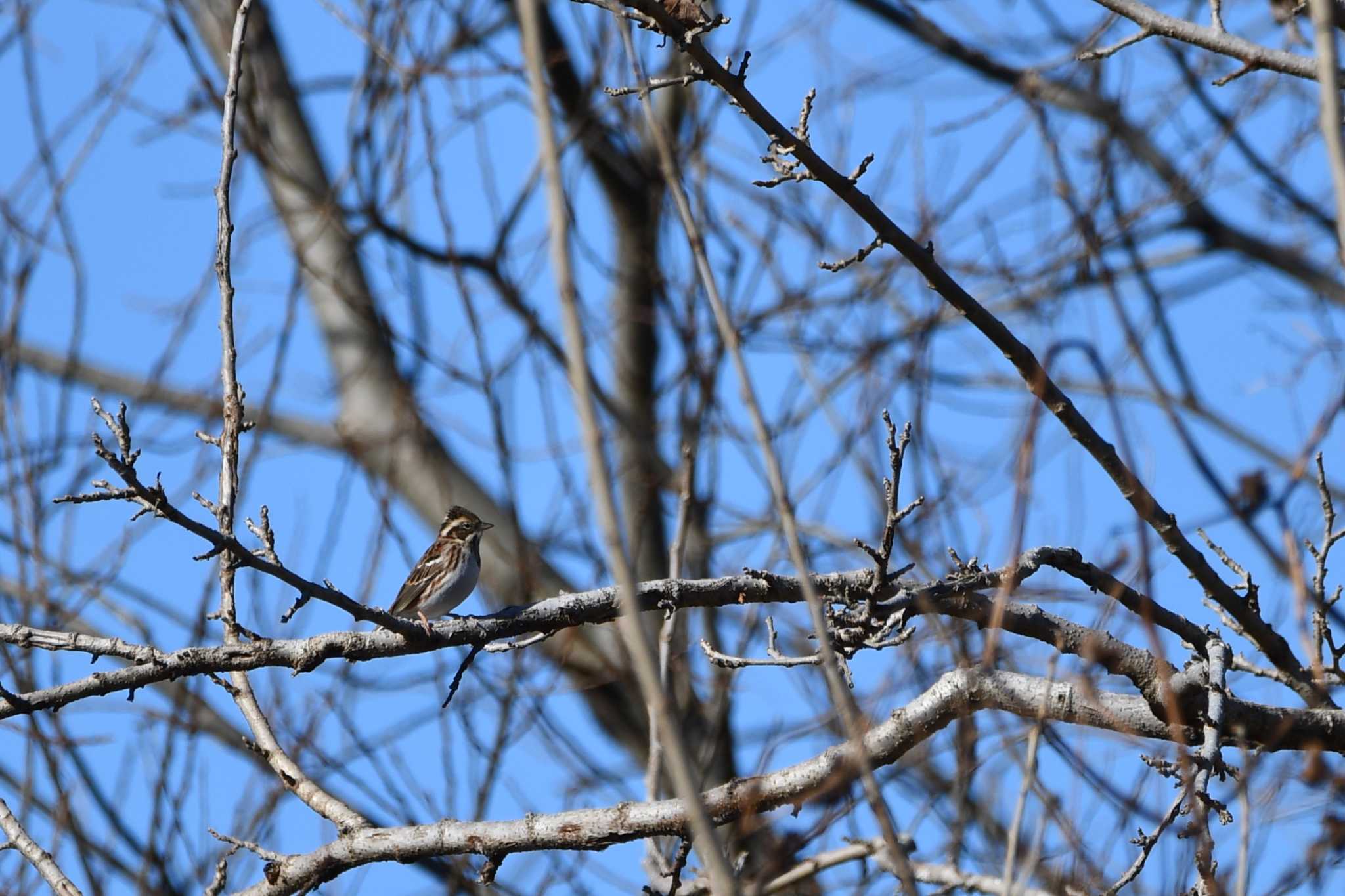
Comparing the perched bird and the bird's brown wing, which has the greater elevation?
the bird's brown wing

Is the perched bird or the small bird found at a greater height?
the small bird

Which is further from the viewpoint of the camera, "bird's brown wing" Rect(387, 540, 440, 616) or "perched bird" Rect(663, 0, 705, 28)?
"bird's brown wing" Rect(387, 540, 440, 616)

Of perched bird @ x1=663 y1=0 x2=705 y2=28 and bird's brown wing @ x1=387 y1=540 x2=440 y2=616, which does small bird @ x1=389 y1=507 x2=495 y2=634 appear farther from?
perched bird @ x1=663 y1=0 x2=705 y2=28

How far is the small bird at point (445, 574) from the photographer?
6402 millimetres

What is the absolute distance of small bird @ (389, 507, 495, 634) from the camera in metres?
6.40

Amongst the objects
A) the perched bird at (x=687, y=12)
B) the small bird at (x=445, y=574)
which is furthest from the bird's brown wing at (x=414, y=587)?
the perched bird at (x=687, y=12)

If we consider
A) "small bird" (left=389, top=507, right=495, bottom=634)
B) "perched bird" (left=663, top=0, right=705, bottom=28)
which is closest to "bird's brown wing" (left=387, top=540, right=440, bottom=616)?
"small bird" (left=389, top=507, right=495, bottom=634)

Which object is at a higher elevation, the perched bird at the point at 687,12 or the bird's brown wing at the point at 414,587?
the bird's brown wing at the point at 414,587

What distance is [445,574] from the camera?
21.2 feet

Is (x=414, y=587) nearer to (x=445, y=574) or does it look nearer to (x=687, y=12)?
(x=445, y=574)

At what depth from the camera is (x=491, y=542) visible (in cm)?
1040

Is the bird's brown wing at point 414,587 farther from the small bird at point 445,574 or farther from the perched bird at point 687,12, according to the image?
the perched bird at point 687,12

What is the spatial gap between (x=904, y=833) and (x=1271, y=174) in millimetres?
6214

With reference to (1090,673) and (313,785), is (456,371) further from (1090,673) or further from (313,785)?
(1090,673)
